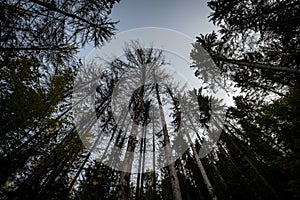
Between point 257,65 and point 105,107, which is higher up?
point 105,107

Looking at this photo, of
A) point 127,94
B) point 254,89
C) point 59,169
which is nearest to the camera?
point 59,169

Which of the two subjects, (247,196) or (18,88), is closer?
(18,88)

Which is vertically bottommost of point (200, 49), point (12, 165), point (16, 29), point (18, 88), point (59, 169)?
point (12, 165)

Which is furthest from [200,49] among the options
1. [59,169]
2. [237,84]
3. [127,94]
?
[59,169]

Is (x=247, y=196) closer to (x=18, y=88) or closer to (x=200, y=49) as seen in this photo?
(x=200, y=49)

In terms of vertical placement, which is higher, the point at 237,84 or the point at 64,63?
the point at 237,84

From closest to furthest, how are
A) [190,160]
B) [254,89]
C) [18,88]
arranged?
[18,88]
[254,89]
[190,160]

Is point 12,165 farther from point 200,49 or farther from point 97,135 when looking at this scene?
point 200,49

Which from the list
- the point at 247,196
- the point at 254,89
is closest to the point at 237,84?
the point at 254,89

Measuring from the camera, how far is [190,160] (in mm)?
17359

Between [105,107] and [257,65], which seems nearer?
[257,65]

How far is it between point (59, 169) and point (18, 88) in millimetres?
4397

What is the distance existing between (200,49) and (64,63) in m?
8.19

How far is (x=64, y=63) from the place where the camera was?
28.6 feet
